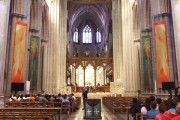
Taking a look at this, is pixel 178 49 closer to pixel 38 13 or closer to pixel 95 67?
pixel 38 13

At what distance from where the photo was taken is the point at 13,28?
16.7 m

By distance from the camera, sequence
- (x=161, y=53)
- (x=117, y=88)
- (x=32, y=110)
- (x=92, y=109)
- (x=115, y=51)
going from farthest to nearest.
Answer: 1. (x=115, y=51)
2. (x=117, y=88)
3. (x=161, y=53)
4. (x=92, y=109)
5. (x=32, y=110)

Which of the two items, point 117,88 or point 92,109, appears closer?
point 92,109

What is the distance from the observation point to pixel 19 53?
52.6ft

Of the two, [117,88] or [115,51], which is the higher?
[115,51]

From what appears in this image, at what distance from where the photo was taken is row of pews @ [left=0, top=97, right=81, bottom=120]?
625 cm

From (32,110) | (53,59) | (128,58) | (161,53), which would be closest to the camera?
(32,110)

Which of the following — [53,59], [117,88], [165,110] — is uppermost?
[53,59]

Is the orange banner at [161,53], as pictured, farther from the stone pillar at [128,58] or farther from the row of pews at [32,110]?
the stone pillar at [128,58]

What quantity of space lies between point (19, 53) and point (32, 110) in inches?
315

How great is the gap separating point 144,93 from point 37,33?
10756mm

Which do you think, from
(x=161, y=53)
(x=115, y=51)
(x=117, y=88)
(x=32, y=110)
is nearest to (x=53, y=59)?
(x=117, y=88)

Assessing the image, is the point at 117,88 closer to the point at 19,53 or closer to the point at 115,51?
the point at 115,51

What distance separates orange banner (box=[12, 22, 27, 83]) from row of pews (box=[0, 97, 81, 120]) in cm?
384
